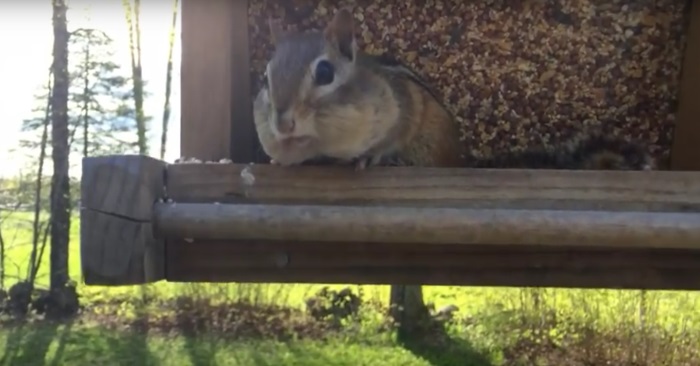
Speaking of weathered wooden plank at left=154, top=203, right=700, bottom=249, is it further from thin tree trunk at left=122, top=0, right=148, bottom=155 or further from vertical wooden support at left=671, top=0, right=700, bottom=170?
thin tree trunk at left=122, top=0, right=148, bottom=155

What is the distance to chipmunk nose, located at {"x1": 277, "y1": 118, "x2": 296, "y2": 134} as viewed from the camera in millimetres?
1135

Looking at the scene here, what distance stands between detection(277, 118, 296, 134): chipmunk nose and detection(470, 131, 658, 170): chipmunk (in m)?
0.52

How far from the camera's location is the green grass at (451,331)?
471cm

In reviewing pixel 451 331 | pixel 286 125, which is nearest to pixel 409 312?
pixel 451 331

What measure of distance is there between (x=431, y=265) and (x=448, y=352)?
367cm

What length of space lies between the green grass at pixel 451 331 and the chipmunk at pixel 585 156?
3.25 meters

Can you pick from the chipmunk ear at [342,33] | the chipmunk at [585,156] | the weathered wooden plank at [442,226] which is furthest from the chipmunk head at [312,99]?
the chipmunk at [585,156]

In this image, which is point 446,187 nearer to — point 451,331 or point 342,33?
point 342,33

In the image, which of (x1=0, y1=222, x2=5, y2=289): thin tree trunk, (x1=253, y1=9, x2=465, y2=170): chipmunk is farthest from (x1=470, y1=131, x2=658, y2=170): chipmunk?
(x1=0, y1=222, x2=5, y2=289): thin tree trunk

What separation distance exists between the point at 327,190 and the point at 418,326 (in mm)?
3953

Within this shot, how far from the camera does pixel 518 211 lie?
3.61 ft

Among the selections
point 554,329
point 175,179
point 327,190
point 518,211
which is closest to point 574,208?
point 518,211

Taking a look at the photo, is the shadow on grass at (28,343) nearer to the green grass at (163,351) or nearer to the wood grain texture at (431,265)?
the green grass at (163,351)

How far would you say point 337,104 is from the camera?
1216 millimetres
